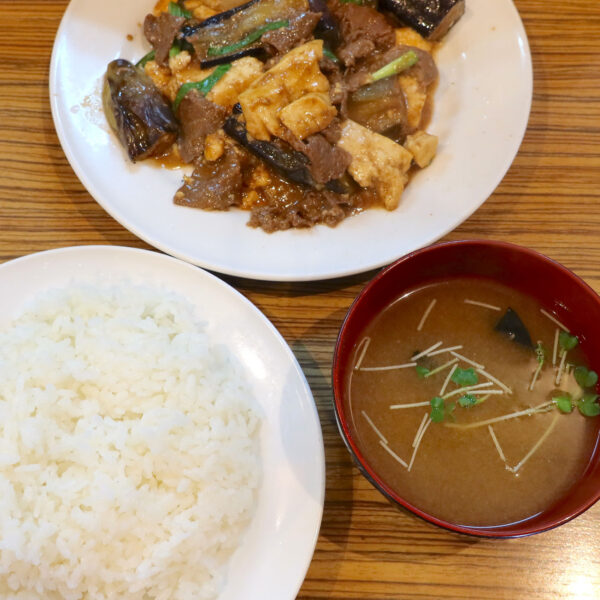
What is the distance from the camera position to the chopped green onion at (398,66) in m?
2.59

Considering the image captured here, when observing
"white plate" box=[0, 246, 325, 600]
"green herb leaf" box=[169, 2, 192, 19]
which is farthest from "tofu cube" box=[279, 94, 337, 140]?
"green herb leaf" box=[169, 2, 192, 19]

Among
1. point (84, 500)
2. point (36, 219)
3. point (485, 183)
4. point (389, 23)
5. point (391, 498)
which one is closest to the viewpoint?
point (391, 498)

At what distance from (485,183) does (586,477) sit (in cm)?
119

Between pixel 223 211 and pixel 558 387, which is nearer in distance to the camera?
pixel 558 387

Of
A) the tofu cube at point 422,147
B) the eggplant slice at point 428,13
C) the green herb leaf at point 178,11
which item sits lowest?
the tofu cube at point 422,147

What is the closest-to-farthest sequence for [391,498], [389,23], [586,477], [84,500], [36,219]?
[391,498] < [586,477] < [84,500] < [36,219] < [389,23]

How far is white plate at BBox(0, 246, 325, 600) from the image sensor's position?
195 centimetres

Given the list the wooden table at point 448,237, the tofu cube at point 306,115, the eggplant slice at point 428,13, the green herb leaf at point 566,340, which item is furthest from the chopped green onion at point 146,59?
the green herb leaf at point 566,340

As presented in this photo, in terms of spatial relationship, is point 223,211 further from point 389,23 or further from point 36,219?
point 389,23

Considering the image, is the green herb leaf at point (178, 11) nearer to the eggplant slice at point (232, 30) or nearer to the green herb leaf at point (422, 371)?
the eggplant slice at point (232, 30)

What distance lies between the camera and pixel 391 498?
1.60 m

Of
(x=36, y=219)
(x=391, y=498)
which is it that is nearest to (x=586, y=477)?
(x=391, y=498)

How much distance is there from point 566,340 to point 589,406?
0.22 meters

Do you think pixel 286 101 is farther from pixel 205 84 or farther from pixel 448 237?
pixel 448 237
